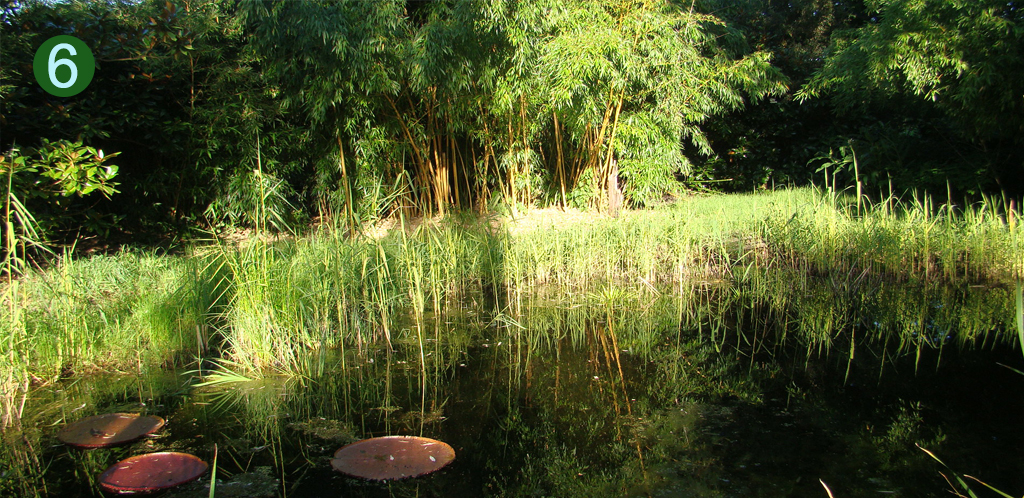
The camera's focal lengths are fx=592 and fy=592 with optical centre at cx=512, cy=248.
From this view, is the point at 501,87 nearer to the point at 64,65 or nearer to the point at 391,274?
the point at 391,274

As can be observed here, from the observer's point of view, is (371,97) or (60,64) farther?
(371,97)

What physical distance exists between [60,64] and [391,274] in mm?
4384

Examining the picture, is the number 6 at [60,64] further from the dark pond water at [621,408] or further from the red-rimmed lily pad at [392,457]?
the red-rimmed lily pad at [392,457]

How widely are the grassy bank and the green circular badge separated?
1.77 meters

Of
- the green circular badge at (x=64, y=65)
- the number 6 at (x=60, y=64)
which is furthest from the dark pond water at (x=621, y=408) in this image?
the number 6 at (x=60, y=64)

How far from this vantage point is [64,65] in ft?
18.5

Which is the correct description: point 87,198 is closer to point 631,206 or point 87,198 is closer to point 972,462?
point 631,206

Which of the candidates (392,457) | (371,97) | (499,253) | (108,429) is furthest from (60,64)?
(392,457)

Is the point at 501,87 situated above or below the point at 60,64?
below

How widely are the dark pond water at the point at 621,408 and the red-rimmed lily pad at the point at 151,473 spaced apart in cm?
5

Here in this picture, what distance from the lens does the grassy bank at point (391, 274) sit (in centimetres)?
281

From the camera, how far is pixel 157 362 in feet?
9.82

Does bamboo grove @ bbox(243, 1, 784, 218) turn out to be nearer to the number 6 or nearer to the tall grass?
the tall grass

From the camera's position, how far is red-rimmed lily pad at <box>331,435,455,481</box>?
186cm
